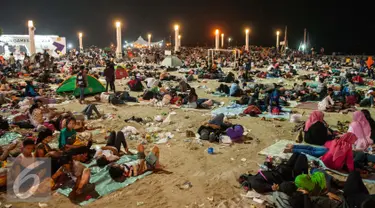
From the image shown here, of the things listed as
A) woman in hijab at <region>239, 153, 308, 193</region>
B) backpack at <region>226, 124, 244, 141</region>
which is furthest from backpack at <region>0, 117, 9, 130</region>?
woman in hijab at <region>239, 153, 308, 193</region>

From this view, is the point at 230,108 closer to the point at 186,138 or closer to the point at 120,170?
the point at 186,138

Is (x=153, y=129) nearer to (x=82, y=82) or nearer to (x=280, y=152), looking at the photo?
(x=280, y=152)

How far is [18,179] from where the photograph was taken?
5117 mm

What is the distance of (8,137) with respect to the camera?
7.81 meters

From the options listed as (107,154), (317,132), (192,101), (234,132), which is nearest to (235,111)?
(192,101)

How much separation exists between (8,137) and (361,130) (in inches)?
316

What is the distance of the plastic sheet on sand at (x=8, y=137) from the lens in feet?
24.6

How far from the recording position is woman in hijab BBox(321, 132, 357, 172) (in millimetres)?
5703

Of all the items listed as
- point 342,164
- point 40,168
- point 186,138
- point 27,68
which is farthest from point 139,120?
point 27,68

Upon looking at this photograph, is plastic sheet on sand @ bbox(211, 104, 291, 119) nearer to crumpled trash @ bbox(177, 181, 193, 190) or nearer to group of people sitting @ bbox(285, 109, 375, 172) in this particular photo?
group of people sitting @ bbox(285, 109, 375, 172)

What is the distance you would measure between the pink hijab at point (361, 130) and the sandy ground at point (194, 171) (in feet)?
4.85

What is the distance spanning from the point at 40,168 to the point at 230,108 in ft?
23.5

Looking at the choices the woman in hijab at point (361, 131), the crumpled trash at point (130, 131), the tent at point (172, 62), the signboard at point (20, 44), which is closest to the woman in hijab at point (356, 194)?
the woman in hijab at point (361, 131)

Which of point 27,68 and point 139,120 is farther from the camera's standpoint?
point 27,68
